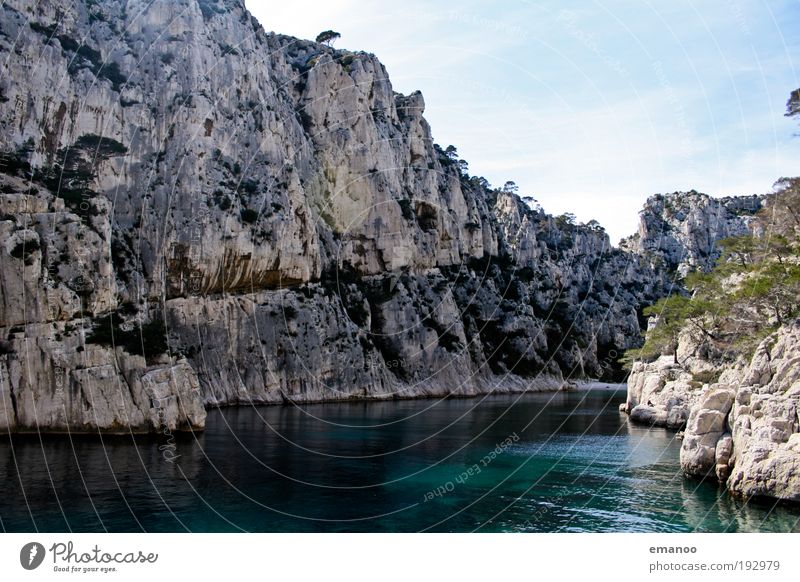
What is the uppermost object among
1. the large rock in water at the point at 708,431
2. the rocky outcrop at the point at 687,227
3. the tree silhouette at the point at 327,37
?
the tree silhouette at the point at 327,37

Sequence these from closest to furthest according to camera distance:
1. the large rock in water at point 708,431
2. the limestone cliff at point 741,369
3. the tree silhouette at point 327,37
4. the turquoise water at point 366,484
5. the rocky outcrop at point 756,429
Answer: the turquoise water at point 366,484
the rocky outcrop at point 756,429
the limestone cliff at point 741,369
the large rock in water at point 708,431
the tree silhouette at point 327,37

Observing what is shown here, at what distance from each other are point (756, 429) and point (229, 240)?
205ft

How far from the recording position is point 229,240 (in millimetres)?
80125

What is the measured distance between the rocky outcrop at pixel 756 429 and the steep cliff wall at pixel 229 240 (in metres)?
34.3

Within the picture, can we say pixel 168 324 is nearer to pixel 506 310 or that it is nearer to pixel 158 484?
pixel 158 484

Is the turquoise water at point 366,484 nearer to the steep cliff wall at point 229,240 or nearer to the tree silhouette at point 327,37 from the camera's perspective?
the steep cliff wall at point 229,240

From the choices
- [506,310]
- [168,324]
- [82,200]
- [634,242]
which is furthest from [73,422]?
[634,242]


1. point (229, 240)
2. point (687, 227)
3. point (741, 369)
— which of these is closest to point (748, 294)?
point (741, 369)

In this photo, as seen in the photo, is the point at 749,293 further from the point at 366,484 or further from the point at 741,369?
the point at 366,484

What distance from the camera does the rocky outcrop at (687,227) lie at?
165m

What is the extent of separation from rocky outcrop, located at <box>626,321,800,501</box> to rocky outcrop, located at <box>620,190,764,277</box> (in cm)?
12955

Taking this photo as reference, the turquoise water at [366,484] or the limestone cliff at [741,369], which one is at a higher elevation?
the limestone cliff at [741,369]

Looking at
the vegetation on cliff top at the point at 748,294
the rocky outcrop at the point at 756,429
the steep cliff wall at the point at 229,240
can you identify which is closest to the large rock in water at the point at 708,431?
the rocky outcrop at the point at 756,429

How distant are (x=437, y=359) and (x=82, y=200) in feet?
195
